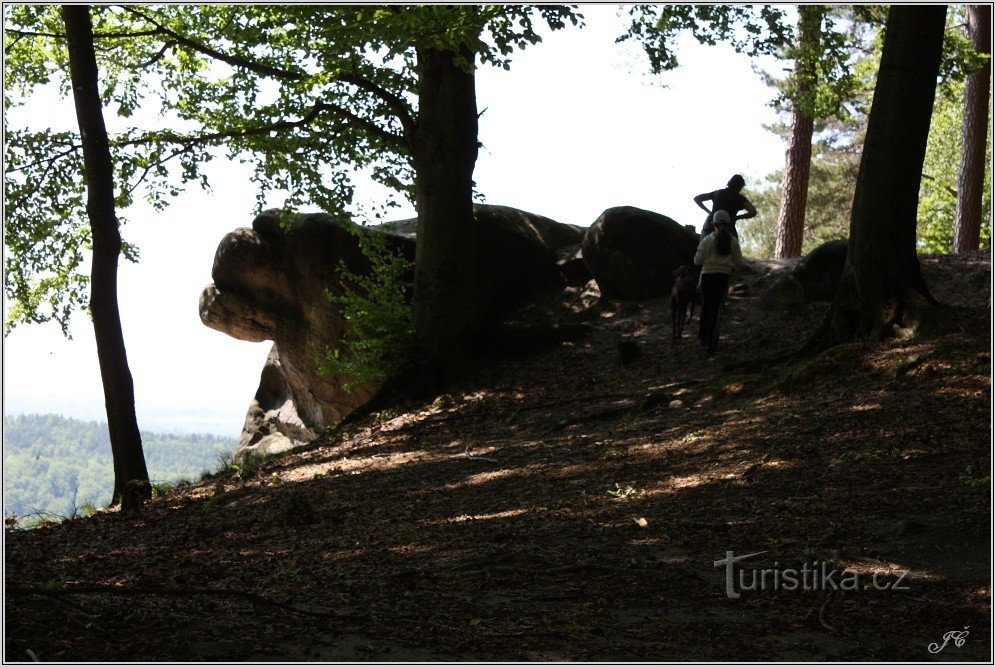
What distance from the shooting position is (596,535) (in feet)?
20.4

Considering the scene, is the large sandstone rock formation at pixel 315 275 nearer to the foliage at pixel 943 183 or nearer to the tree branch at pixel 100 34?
the tree branch at pixel 100 34

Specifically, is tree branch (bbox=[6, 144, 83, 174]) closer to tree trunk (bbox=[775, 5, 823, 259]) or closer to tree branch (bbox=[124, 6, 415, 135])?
tree branch (bbox=[124, 6, 415, 135])

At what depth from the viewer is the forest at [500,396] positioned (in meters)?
4.59

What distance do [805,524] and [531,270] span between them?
461 inches

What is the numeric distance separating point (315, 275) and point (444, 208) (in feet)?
15.9

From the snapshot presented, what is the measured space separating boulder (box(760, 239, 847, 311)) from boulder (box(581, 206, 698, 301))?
2.07 meters

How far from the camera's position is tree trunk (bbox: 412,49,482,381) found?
13.9 m

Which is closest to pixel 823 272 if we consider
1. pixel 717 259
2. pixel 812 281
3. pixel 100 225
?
pixel 812 281

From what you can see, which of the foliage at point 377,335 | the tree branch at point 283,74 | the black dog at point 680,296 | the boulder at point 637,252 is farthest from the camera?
the boulder at point 637,252

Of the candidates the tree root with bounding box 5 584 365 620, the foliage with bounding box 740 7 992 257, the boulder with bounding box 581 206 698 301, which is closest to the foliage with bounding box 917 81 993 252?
the foliage with bounding box 740 7 992 257

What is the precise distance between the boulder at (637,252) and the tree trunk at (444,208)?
116 inches

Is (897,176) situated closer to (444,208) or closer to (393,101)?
(444,208)

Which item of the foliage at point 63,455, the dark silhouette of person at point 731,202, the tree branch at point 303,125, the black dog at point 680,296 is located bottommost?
the foliage at point 63,455

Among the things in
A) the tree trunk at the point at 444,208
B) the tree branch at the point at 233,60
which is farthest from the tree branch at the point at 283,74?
the tree trunk at the point at 444,208
